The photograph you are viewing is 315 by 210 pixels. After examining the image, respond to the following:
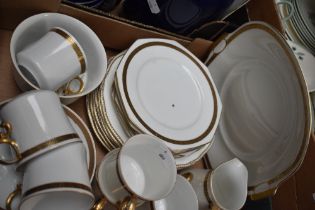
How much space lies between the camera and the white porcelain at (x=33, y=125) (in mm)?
415

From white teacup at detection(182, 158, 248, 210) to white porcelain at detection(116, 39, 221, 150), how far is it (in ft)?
0.19

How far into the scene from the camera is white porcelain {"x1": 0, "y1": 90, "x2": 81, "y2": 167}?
42 cm

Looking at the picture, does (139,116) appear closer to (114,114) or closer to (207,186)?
(114,114)

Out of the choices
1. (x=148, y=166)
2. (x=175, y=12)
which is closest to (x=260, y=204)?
(x=148, y=166)

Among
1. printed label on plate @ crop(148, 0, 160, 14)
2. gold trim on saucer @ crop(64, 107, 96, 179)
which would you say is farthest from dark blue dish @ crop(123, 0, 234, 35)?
gold trim on saucer @ crop(64, 107, 96, 179)

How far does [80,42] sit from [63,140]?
8.7 inches

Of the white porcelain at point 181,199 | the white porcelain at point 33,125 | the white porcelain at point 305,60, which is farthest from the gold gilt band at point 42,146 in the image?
the white porcelain at point 305,60

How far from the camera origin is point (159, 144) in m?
0.53

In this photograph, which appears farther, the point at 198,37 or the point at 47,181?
the point at 198,37

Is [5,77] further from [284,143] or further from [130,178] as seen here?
[284,143]

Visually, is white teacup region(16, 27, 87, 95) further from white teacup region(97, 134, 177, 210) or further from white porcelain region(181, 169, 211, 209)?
white porcelain region(181, 169, 211, 209)

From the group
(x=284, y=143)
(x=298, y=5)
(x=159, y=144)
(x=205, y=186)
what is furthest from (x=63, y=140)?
(x=298, y=5)

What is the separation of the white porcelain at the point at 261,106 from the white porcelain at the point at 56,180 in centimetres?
35

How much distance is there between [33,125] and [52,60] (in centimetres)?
13
